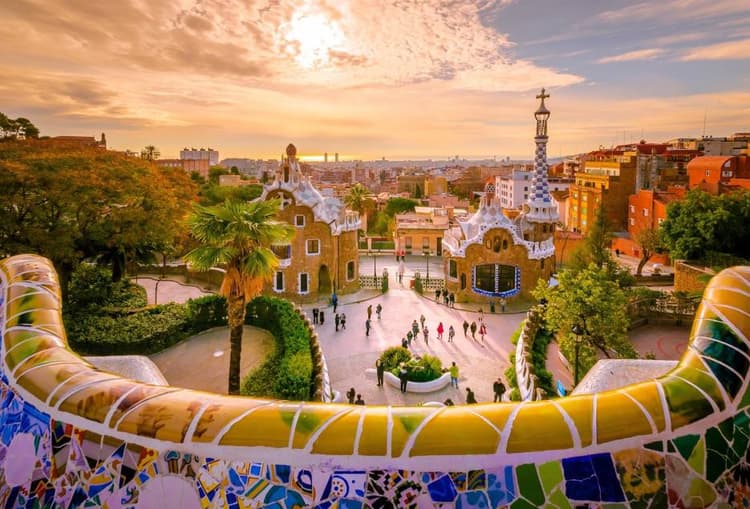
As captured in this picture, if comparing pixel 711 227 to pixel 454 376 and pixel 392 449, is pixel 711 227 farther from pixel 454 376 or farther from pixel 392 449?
pixel 392 449

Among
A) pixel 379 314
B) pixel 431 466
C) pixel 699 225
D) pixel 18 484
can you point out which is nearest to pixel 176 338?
pixel 379 314

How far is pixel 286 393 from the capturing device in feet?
54.4

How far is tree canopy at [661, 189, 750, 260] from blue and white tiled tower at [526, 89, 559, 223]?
9.72 metres

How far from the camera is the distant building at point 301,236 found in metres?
34.4

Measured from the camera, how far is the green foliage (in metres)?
22.0

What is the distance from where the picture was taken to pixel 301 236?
3472cm

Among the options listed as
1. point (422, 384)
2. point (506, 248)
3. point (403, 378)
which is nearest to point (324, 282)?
point (506, 248)

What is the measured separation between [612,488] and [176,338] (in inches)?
852

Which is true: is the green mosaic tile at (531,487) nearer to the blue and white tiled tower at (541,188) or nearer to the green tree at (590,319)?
the green tree at (590,319)

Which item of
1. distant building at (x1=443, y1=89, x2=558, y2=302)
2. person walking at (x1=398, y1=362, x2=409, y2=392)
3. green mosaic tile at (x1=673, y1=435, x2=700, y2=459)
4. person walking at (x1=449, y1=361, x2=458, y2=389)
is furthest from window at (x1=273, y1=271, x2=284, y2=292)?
green mosaic tile at (x1=673, y1=435, x2=700, y2=459)

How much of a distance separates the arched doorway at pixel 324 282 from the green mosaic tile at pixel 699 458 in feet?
106

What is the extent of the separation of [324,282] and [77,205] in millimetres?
16728

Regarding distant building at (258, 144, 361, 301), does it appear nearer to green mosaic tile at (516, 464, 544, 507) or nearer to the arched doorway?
the arched doorway

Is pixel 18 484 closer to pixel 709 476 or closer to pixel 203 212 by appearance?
pixel 709 476
